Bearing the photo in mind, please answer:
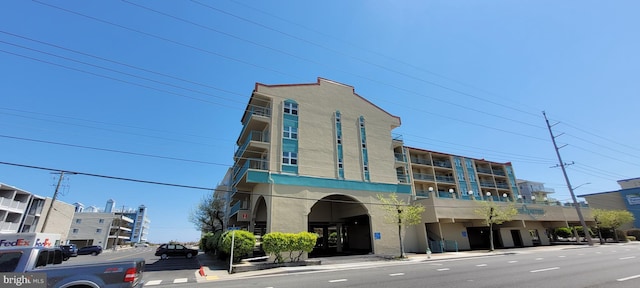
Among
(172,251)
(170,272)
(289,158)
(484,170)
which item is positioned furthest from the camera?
(484,170)

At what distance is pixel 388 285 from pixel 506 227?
32.2 m

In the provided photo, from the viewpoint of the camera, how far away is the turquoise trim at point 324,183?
2195 cm

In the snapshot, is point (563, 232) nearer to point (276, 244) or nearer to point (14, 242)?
point (276, 244)

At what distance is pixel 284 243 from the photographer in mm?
18750

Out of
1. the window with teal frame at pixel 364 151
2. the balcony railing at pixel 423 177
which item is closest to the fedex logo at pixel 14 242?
the window with teal frame at pixel 364 151

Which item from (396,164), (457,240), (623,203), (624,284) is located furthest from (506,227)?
(623,203)

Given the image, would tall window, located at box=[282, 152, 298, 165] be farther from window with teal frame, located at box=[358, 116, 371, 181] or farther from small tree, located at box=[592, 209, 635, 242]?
small tree, located at box=[592, 209, 635, 242]

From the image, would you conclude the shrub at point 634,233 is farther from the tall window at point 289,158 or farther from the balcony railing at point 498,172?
the tall window at point 289,158

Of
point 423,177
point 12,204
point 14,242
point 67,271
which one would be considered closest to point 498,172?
point 423,177

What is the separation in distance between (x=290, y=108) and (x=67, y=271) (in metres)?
21.3

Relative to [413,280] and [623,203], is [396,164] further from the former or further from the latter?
[623,203]

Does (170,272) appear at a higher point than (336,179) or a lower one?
lower

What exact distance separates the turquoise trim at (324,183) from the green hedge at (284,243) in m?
4.74

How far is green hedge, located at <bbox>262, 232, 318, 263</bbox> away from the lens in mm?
18484
